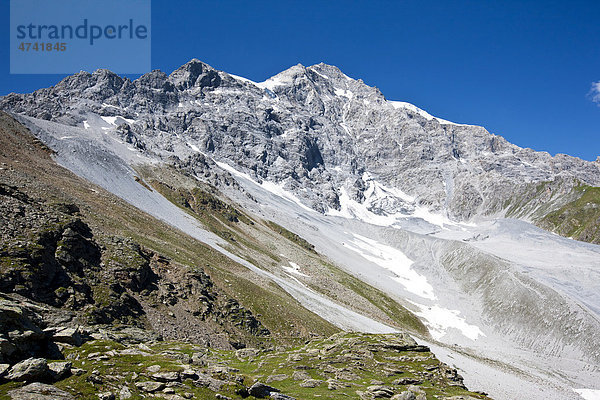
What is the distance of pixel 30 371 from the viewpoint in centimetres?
1466

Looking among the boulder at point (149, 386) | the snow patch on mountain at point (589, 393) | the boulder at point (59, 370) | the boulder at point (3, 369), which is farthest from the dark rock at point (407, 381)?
the snow patch on mountain at point (589, 393)

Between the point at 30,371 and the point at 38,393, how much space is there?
151 cm

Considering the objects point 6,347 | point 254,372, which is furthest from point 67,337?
point 254,372

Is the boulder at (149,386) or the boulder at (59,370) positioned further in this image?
the boulder at (149,386)

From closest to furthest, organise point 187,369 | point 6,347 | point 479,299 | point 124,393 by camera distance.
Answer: point 6,347 → point 124,393 → point 187,369 → point 479,299

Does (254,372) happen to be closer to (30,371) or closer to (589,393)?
(30,371)

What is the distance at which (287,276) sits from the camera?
91.0 meters

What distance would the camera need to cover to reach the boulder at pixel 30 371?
14.3 metres

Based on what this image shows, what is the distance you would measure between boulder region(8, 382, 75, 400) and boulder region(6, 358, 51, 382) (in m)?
0.74

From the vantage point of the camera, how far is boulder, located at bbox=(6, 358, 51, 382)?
47.0 ft

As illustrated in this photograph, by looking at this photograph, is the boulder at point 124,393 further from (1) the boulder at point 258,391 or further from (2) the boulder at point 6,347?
(1) the boulder at point 258,391

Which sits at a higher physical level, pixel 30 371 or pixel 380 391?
pixel 30 371

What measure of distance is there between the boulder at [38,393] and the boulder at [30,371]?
738 mm

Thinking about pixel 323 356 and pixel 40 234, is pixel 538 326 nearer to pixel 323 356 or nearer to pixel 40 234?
pixel 323 356
